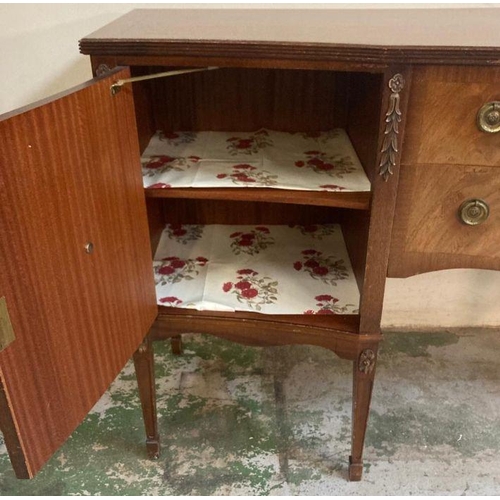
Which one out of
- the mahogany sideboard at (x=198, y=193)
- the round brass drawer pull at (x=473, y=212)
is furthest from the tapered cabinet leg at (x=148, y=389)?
the round brass drawer pull at (x=473, y=212)

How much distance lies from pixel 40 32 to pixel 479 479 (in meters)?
1.34

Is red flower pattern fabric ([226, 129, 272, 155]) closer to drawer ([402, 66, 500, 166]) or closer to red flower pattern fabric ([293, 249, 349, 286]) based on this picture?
red flower pattern fabric ([293, 249, 349, 286])

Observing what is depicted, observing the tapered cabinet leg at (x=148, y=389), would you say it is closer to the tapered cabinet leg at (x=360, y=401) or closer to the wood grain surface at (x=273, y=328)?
the wood grain surface at (x=273, y=328)

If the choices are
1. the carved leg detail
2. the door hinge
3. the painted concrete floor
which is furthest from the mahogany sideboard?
the carved leg detail

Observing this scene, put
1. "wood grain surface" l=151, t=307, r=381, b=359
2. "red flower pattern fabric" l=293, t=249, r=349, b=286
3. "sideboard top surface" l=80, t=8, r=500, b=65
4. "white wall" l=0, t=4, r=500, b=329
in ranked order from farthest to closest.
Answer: "white wall" l=0, t=4, r=500, b=329 < "red flower pattern fabric" l=293, t=249, r=349, b=286 < "wood grain surface" l=151, t=307, r=381, b=359 < "sideboard top surface" l=80, t=8, r=500, b=65

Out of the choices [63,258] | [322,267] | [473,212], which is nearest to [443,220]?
[473,212]

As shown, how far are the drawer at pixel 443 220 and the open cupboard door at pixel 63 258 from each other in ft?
1.37

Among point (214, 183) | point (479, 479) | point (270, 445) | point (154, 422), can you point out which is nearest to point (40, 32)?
point (214, 183)

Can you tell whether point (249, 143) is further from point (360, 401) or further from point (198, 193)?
point (360, 401)

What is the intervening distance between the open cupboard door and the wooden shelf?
0.27 feet

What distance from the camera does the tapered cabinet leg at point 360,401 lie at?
923 mm

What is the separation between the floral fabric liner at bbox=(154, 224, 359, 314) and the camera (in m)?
0.96

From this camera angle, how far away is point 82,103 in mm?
619

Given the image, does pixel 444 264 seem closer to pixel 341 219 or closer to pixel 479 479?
pixel 341 219
